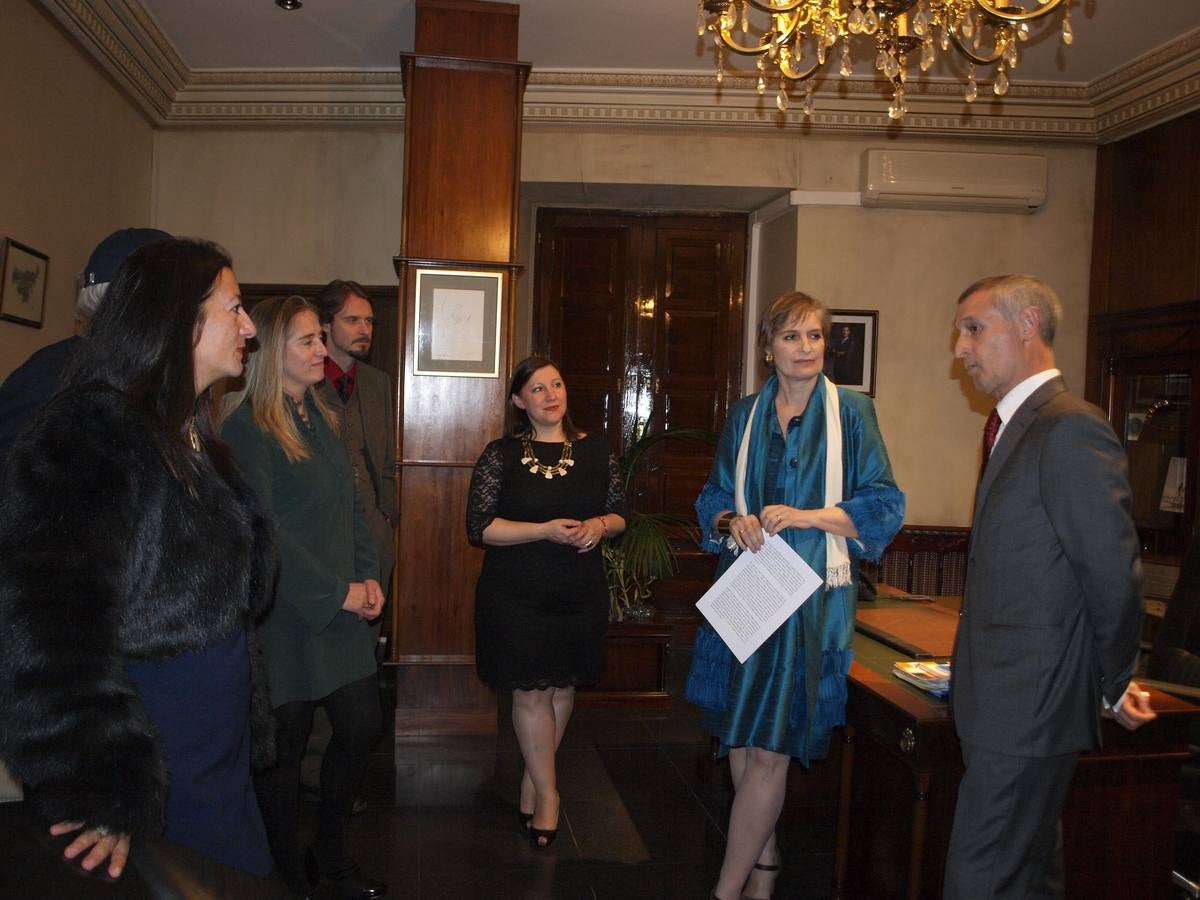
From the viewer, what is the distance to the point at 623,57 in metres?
5.15

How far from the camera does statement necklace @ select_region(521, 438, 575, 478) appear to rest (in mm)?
2922

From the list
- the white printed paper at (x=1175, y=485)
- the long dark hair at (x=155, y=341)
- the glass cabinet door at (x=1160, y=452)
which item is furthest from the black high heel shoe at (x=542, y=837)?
the white printed paper at (x=1175, y=485)

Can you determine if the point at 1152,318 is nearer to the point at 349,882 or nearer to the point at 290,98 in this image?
the point at 349,882

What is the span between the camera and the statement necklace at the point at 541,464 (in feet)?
9.59

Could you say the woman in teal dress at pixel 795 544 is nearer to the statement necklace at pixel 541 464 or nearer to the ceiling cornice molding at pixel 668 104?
the statement necklace at pixel 541 464

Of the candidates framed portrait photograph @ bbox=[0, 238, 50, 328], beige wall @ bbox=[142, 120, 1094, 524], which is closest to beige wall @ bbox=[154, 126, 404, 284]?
beige wall @ bbox=[142, 120, 1094, 524]

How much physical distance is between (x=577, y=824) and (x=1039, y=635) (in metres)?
1.94

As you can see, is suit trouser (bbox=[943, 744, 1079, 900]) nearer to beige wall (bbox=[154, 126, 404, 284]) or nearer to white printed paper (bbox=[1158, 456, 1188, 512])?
white printed paper (bbox=[1158, 456, 1188, 512])

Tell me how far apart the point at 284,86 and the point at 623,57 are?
80.5 inches

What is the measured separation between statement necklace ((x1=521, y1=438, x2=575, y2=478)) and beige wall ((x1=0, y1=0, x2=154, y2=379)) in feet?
8.62

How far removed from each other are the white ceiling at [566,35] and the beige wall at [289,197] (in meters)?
0.48

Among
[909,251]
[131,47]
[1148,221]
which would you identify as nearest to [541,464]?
[131,47]

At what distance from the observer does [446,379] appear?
4156 mm

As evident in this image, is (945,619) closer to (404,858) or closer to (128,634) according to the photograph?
(404,858)
